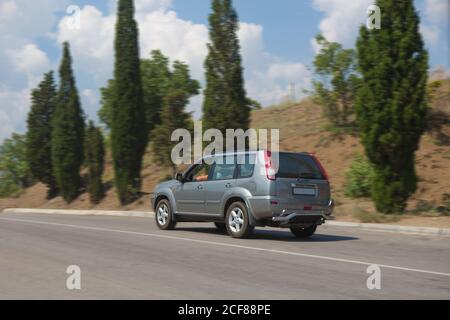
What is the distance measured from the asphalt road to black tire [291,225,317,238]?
22 centimetres

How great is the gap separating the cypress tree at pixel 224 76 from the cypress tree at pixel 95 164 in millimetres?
8258

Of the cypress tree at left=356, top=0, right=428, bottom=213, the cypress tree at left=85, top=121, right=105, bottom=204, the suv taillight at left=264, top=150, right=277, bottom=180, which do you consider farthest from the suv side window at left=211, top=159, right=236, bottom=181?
the cypress tree at left=85, top=121, right=105, bottom=204

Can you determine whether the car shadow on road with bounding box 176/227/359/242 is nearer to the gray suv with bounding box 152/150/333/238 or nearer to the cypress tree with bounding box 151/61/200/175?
the gray suv with bounding box 152/150/333/238

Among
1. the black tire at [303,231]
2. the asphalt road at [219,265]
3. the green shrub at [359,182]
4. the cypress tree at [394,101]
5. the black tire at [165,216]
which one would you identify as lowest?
the asphalt road at [219,265]

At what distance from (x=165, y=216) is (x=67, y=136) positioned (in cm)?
1878

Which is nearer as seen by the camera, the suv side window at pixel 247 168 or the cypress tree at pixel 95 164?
the suv side window at pixel 247 168

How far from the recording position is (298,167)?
38.8ft

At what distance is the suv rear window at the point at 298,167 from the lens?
11633 mm

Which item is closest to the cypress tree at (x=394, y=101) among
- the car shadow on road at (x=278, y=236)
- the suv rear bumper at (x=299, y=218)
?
the car shadow on road at (x=278, y=236)

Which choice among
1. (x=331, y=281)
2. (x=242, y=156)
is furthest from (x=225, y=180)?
(x=331, y=281)

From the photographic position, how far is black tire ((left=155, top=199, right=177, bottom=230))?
46.6 ft

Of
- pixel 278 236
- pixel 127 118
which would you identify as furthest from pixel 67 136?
pixel 278 236

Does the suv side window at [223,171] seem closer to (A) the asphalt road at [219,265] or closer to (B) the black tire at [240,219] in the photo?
(B) the black tire at [240,219]
